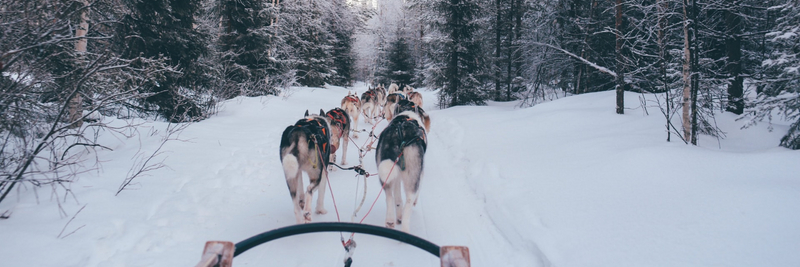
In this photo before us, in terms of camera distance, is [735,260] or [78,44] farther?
[78,44]

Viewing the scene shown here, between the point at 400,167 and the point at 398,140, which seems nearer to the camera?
the point at 400,167

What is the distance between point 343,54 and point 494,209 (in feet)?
98.8

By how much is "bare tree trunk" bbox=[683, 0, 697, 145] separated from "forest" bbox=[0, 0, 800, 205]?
0.02 meters

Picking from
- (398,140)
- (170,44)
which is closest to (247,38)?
(170,44)

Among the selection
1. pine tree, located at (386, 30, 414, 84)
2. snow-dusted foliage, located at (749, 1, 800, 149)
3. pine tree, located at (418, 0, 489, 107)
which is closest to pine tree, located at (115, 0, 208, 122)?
pine tree, located at (418, 0, 489, 107)

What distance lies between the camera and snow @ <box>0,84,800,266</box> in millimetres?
2621

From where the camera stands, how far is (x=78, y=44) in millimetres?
5766

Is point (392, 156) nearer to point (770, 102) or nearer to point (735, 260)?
point (735, 260)

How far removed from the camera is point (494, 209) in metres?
3.98

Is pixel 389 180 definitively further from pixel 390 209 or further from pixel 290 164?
pixel 290 164

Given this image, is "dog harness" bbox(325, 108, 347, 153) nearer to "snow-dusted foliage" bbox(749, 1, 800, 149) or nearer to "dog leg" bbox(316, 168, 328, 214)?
"dog leg" bbox(316, 168, 328, 214)

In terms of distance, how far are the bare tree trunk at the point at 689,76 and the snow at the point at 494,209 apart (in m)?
0.42

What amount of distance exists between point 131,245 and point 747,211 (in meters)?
5.74

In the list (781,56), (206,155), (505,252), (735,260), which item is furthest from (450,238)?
(781,56)
